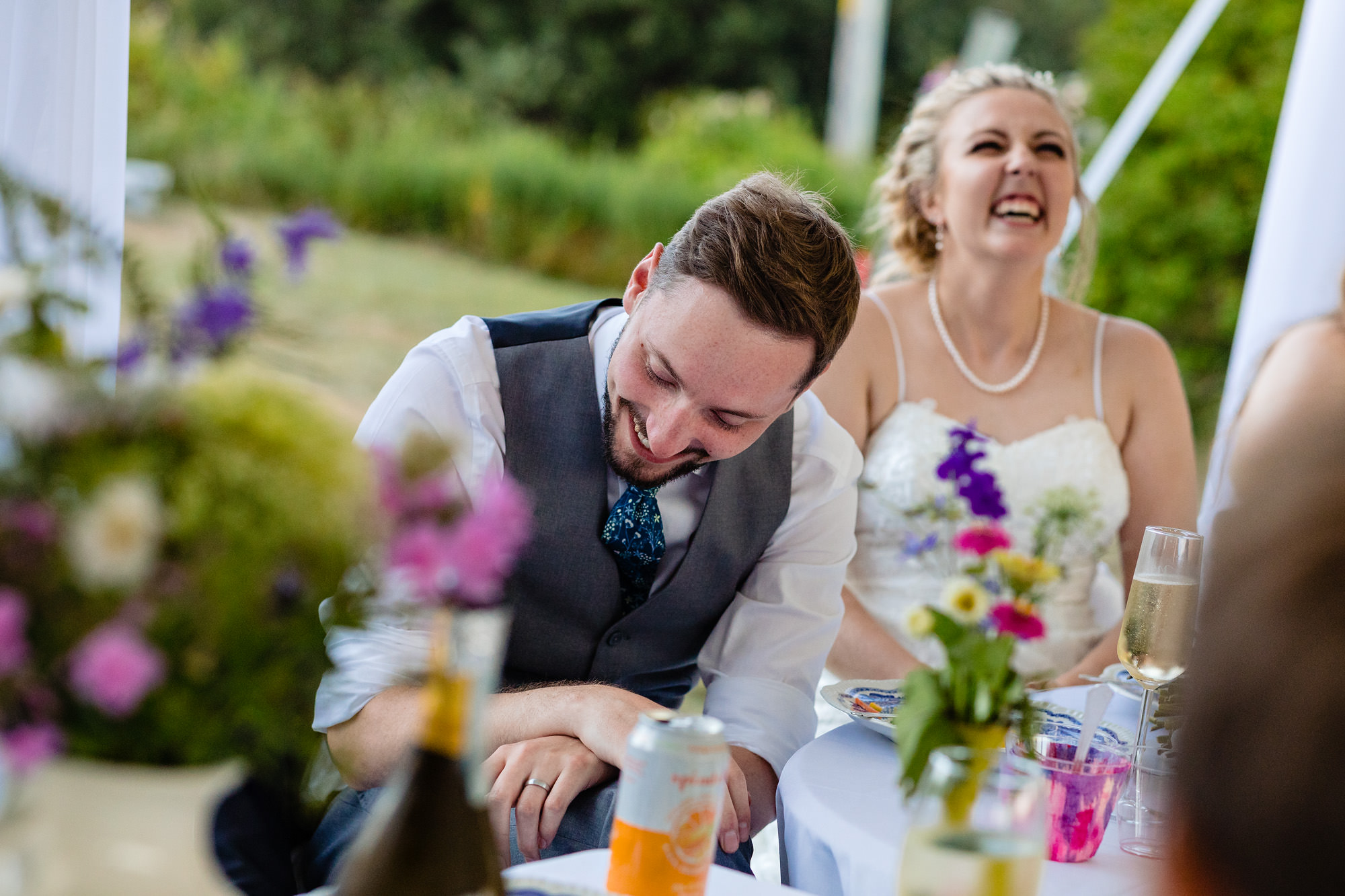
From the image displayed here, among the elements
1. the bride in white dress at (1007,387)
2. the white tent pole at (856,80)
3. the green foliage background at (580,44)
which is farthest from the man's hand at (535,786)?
the green foliage background at (580,44)

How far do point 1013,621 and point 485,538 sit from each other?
46 cm

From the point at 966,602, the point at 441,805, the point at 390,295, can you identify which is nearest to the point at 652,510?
the point at 966,602

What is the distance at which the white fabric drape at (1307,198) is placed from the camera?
2.89 m

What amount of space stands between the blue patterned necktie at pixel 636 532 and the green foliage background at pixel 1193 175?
6.16m

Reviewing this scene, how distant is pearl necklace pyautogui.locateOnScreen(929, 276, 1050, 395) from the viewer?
267 cm

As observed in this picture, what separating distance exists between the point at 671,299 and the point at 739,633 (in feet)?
1.68

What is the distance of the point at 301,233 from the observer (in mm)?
732

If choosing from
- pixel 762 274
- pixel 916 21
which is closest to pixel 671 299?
pixel 762 274

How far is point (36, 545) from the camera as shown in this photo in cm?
60

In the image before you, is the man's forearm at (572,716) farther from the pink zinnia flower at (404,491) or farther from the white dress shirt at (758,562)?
the pink zinnia flower at (404,491)

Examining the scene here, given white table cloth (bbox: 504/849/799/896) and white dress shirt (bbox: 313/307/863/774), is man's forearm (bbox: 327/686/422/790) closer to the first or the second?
white dress shirt (bbox: 313/307/863/774)

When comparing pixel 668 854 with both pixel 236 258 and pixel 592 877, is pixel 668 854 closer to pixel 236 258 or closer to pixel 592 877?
pixel 592 877

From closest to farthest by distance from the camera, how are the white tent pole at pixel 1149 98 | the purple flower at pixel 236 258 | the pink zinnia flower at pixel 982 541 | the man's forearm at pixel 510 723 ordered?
the purple flower at pixel 236 258, the pink zinnia flower at pixel 982 541, the man's forearm at pixel 510 723, the white tent pole at pixel 1149 98

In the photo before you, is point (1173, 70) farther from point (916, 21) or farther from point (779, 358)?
point (916, 21)
